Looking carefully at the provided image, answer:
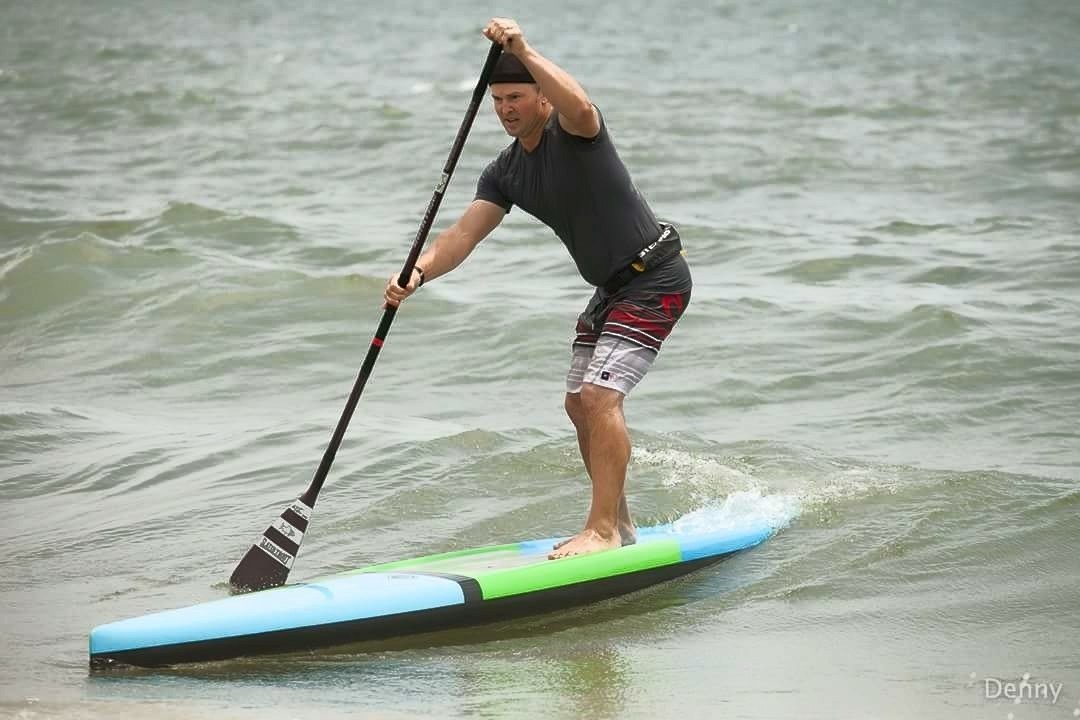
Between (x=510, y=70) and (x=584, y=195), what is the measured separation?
54 centimetres

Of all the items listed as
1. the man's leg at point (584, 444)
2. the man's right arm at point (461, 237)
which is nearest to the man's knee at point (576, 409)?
the man's leg at point (584, 444)

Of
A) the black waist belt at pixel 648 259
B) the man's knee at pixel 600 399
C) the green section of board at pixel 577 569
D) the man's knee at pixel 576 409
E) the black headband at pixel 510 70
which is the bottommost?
the green section of board at pixel 577 569

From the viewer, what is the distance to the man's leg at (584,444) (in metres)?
5.89

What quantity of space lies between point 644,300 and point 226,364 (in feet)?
15.5

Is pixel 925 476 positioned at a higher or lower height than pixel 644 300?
lower

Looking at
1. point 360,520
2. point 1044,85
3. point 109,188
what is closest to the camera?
point 360,520

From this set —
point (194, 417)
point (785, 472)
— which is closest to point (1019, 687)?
point (785, 472)

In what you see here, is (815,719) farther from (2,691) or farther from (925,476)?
(925,476)

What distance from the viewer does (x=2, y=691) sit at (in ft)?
14.9

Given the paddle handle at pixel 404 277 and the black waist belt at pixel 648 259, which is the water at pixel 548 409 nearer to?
the paddle handle at pixel 404 277

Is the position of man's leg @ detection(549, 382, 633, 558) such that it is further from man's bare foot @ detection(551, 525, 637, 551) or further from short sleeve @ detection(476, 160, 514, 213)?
short sleeve @ detection(476, 160, 514, 213)

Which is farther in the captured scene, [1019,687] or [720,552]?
[720,552]

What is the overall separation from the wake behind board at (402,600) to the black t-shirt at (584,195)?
3.66ft

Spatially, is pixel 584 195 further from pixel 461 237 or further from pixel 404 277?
pixel 404 277
